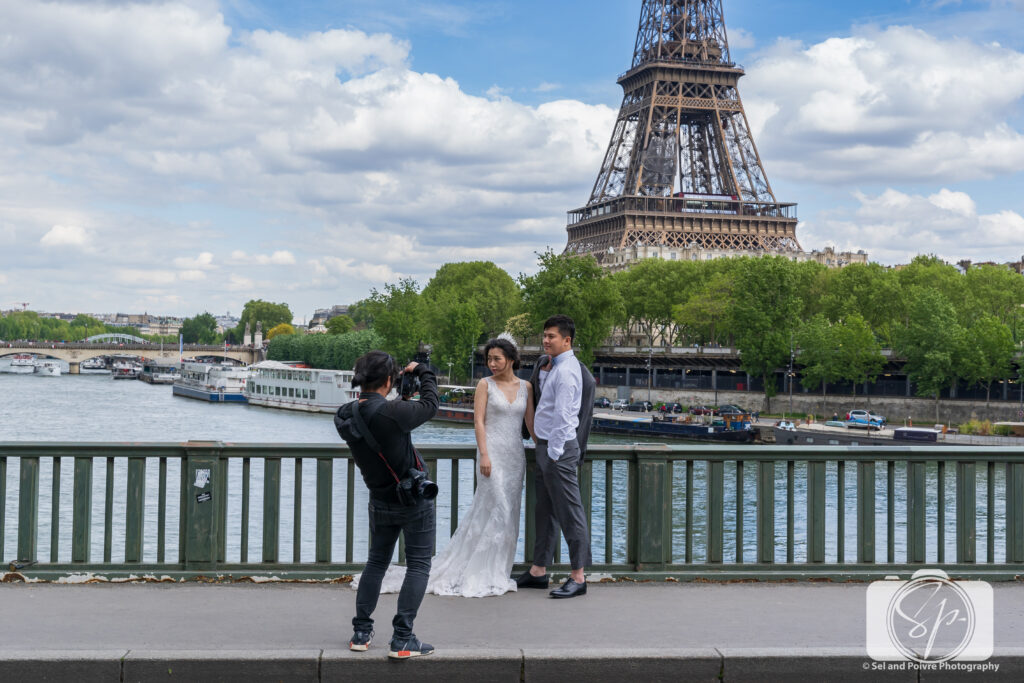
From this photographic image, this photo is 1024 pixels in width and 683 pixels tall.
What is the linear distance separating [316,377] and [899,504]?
168 ft

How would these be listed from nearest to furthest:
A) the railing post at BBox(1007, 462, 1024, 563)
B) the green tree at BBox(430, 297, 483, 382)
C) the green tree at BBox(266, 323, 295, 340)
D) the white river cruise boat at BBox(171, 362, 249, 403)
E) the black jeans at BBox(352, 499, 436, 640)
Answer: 1. the black jeans at BBox(352, 499, 436, 640)
2. the railing post at BBox(1007, 462, 1024, 563)
3. the green tree at BBox(430, 297, 483, 382)
4. the white river cruise boat at BBox(171, 362, 249, 403)
5. the green tree at BBox(266, 323, 295, 340)

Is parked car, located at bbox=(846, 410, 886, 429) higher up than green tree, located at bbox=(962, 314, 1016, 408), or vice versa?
green tree, located at bbox=(962, 314, 1016, 408)

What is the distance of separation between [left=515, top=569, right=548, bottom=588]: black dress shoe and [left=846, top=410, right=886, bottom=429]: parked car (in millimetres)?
45727

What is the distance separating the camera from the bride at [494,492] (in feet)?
23.0

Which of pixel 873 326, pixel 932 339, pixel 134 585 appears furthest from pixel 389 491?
pixel 873 326

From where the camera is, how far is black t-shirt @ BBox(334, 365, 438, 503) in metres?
5.48

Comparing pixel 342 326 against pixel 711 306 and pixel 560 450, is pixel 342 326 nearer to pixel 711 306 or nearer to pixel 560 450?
pixel 711 306

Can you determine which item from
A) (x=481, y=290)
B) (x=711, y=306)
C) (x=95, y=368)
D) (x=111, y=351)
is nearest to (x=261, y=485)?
(x=711, y=306)

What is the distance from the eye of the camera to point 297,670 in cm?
541

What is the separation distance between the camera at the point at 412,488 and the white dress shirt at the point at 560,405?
5.17ft

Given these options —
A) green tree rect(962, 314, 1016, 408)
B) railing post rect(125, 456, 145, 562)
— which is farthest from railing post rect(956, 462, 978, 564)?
green tree rect(962, 314, 1016, 408)

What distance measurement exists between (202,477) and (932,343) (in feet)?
176

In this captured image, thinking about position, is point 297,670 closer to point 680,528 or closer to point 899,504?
point 680,528

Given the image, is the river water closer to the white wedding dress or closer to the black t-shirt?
the white wedding dress
